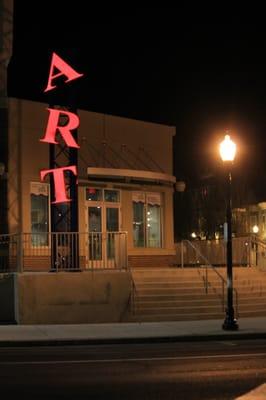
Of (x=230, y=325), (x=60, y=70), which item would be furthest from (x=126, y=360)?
(x=60, y=70)

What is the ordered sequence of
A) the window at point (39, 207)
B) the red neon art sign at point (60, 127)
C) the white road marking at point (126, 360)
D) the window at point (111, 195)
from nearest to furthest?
the white road marking at point (126, 360) < the red neon art sign at point (60, 127) < the window at point (39, 207) < the window at point (111, 195)

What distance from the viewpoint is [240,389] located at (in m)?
9.63

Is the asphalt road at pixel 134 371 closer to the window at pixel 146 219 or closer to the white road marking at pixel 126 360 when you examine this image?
the white road marking at pixel 126 360

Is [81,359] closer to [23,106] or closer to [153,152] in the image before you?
[23,106]

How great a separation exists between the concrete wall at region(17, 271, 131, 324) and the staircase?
1.84 feet

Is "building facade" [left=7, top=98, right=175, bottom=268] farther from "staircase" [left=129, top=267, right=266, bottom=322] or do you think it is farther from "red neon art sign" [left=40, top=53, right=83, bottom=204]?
"staircase" [left=129, top=267, right=266, bottom=322]

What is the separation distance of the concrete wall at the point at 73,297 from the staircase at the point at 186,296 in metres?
0.56

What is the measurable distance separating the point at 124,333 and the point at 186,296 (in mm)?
4324

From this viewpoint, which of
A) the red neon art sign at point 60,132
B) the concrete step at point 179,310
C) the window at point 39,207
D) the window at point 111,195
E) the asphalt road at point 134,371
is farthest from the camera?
the window at point 111,195

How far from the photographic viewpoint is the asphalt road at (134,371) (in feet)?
31.3

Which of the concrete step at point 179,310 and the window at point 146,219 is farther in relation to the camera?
the window at point 146,219

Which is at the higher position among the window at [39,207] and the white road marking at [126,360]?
the window at [39,207]

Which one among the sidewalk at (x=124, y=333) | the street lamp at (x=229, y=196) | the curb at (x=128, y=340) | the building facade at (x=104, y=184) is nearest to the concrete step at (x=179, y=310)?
the sidewalk at (x=124, y=333)

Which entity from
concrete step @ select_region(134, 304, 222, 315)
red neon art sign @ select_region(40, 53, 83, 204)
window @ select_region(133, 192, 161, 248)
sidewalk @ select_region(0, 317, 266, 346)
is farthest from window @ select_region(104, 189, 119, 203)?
sidewalk @ select_region(0, 317, 266, 346)
